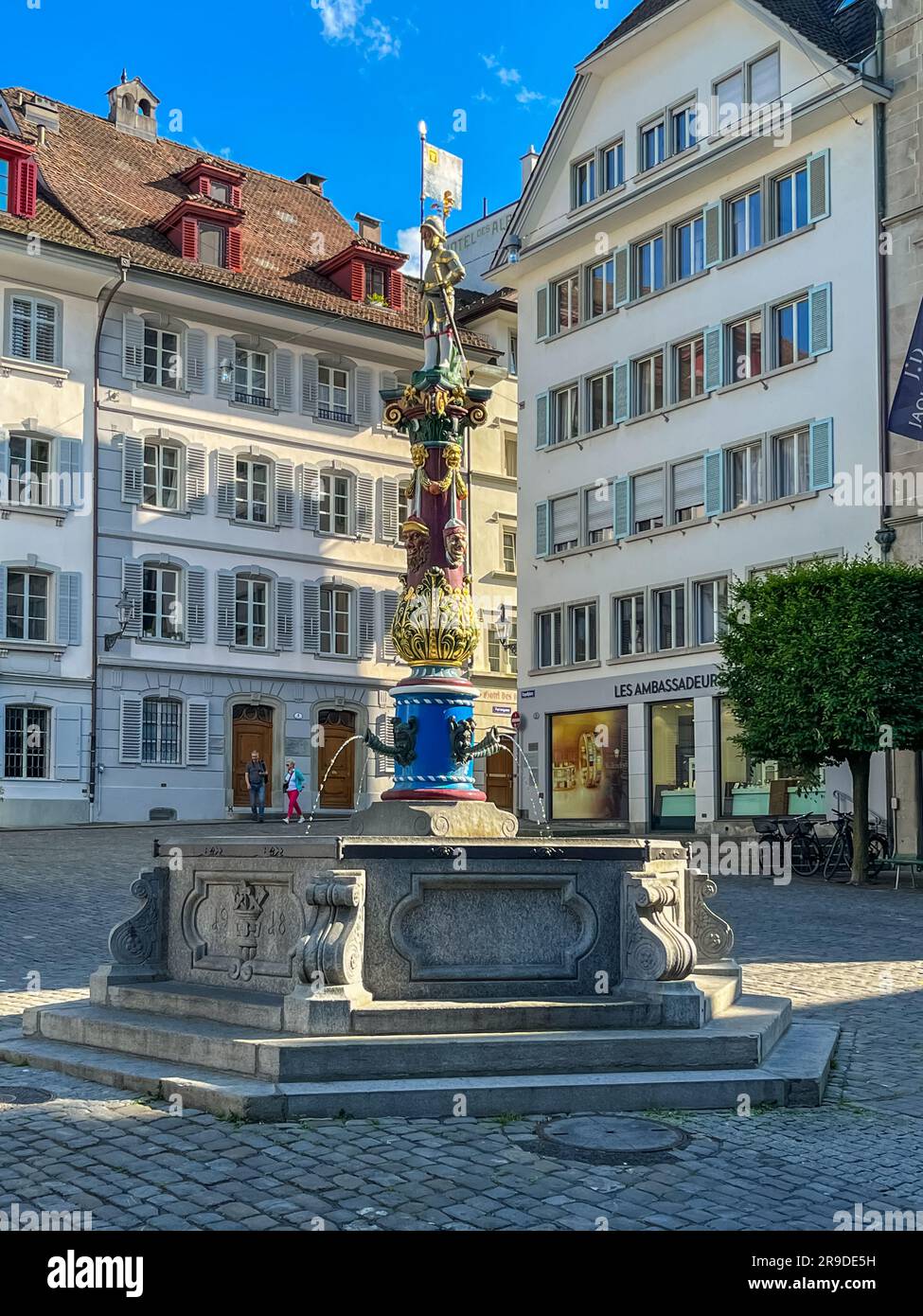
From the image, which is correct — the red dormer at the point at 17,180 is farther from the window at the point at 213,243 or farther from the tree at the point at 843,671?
the tree at the point at 843,671

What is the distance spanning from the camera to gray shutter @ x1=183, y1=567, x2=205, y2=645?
123ft

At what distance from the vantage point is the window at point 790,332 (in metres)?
30.8

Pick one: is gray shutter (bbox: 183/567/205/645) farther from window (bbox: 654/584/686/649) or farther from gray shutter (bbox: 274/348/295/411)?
window (bbox: 654/584/686/649)

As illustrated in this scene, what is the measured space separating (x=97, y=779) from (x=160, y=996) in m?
27.0

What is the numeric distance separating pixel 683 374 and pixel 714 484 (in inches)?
118

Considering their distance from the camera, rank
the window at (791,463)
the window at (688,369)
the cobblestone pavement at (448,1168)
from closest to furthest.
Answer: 1. the cobblestone pavement at (448,1168)
2. the window at (791,463)
3. the window at (688,369)

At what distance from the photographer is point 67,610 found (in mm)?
34875

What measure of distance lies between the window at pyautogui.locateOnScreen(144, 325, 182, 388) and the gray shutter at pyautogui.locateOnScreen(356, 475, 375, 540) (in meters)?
6.15

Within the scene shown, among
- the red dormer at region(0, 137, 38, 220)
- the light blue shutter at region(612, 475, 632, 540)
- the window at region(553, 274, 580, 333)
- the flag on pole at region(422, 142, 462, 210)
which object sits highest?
the red dormer at region(0, 137, 38, 220)

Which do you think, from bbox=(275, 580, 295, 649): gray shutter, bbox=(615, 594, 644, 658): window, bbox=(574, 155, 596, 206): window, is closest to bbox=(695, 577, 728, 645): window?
bbox=(615, 594, 644, 658): window

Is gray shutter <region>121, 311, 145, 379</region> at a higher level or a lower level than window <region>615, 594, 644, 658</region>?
higher

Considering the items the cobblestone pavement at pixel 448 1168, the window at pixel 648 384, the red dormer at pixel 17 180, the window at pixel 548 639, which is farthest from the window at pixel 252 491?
the cobblestone pavement at pixel 448 1168

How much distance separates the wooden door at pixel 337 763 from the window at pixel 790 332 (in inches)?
610

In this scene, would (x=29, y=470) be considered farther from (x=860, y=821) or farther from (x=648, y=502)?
(x=860, y=821)
